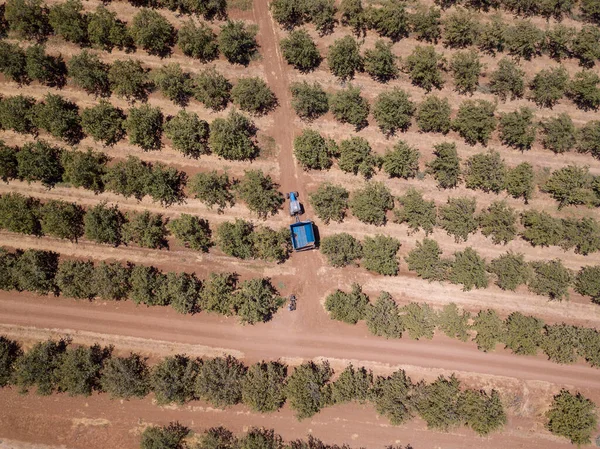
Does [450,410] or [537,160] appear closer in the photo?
[450,410]

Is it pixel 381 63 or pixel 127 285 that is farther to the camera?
pixel 381 63

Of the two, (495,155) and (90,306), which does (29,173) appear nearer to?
(90,306)

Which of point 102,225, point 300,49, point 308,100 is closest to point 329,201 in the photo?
point 308,100

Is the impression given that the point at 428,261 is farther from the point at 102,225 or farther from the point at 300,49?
the point at 102,225

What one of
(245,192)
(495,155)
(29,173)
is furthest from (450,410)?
(29,173)

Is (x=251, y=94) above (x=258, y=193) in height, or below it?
above

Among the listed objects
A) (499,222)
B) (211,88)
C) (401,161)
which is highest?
(211,88)

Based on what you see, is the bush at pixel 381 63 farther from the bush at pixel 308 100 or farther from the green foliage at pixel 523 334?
the green foliage at pixel 523 334

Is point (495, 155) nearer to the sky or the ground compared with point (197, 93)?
nearer to the ground
